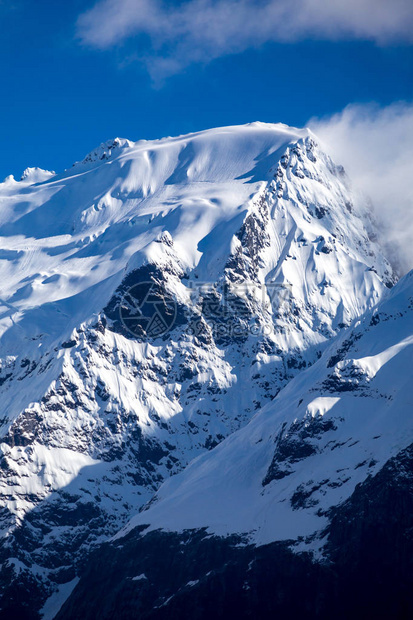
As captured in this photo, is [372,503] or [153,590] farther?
[153,590]

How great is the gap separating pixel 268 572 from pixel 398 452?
29.1m

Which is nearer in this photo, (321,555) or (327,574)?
(327,574)

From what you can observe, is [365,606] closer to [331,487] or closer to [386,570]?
[386,570]

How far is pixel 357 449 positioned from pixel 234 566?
29628mm

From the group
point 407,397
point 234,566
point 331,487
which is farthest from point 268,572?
point 407,397

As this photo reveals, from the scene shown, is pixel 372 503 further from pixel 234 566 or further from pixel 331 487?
pixel 234 566

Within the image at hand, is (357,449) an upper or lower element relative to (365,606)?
upper

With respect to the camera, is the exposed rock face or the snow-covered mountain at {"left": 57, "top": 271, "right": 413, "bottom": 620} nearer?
the exposed rock face

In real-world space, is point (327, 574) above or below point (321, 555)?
below

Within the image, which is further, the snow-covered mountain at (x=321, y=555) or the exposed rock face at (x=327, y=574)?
the snow-covered mountain at (x=321, y=555)

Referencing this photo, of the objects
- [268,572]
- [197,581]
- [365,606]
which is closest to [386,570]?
[365,606]

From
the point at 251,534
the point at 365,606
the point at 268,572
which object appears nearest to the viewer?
the point at 365,606

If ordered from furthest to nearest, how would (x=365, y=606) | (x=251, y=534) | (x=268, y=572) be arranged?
1. (x=251, y=534)
2. (x=268, y=572)
3. (x=365, y=606)

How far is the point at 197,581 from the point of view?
190625 millimetres
